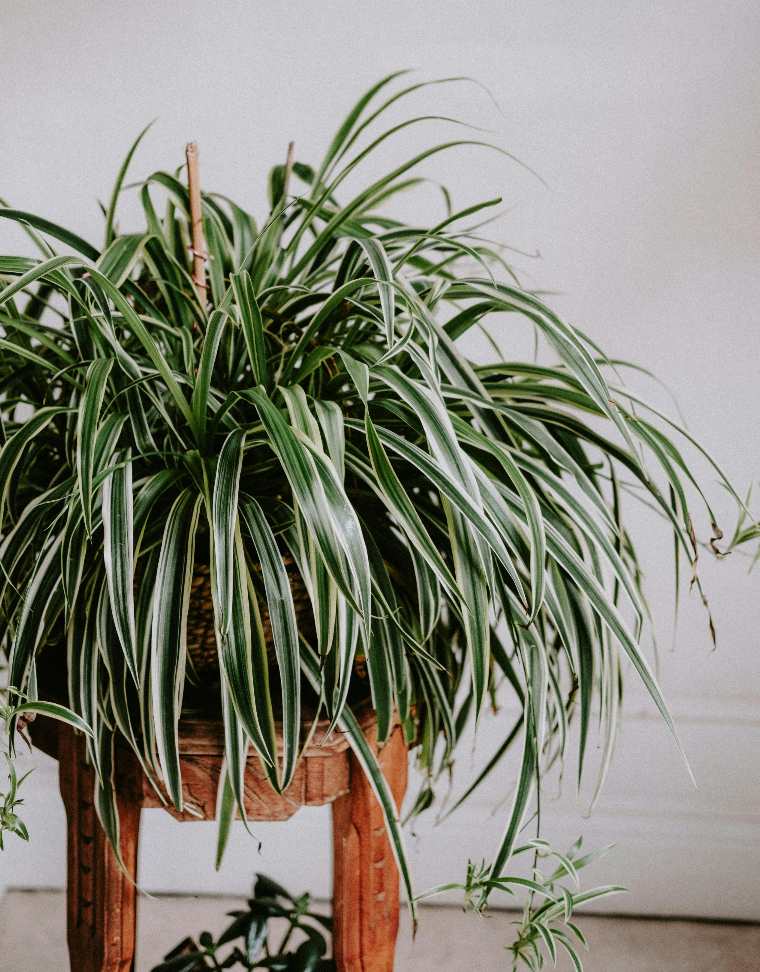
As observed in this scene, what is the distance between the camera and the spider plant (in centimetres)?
77

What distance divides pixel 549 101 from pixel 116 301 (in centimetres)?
92

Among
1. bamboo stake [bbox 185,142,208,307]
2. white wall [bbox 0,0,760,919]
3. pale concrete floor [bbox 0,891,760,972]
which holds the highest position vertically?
white wall [bbox 0,0,760,919]

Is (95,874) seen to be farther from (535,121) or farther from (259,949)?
(535,121)

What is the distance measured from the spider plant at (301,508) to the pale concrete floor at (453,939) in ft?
2.38

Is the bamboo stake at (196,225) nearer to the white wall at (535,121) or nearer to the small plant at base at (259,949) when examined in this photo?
the white wall at (535,121)

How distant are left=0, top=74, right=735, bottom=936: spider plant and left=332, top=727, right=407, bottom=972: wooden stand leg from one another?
0.07 meters

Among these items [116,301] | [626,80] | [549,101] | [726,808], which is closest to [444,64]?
[549,101]

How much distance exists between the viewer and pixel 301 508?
0.72 m

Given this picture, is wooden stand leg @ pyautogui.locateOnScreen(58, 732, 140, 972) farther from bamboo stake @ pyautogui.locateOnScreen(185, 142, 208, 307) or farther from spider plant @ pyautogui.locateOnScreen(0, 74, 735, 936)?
bamboo stake @ pyautogui.locateOnScreen(185, 142, 208, 307)

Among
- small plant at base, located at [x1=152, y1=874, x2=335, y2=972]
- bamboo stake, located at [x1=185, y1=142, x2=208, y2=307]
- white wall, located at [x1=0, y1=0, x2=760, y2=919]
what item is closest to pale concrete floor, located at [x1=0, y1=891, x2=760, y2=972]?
small plant at base, located at [x1=152, y1=874, x2=335, y2=972]

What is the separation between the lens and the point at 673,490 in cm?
90

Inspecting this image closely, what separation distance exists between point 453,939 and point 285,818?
2.64ft

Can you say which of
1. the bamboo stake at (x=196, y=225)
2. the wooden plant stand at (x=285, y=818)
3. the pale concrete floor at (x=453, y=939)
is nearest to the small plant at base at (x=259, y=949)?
the wooden plant stand at (x=285, y=818)

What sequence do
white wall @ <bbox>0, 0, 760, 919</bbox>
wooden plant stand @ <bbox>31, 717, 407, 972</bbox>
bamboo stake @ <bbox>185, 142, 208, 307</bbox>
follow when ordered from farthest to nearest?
white wall @ <bbox>0, 0, 760, 919</bbox> → bamboo stake @ <bbox>185, 142, 208, 307</bbox> → wooden plant stand @ <bbox>31, 717, 407, 972</bbox>
